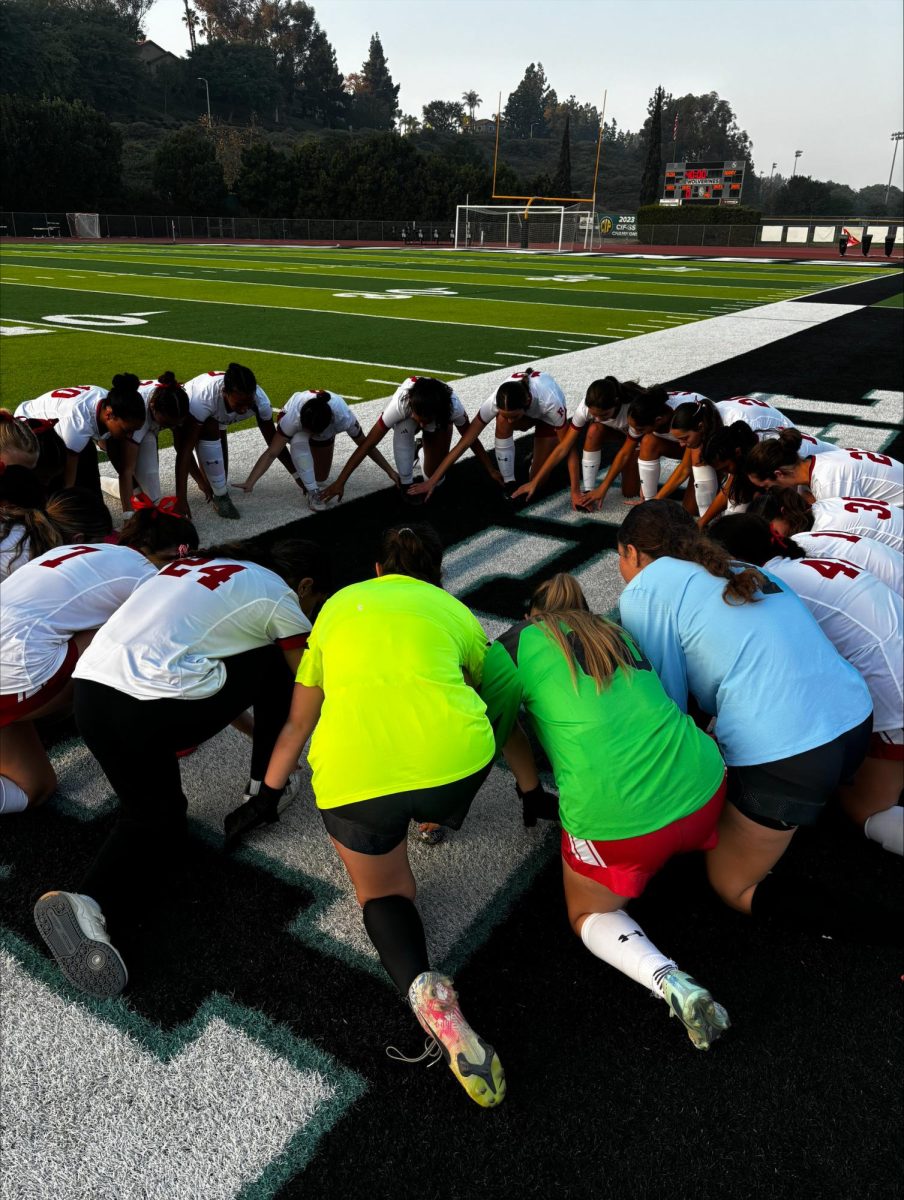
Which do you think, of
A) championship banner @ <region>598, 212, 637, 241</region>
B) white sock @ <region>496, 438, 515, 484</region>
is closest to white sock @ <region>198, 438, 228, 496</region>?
white sock @ <region>496, 438, 515, 484</region>

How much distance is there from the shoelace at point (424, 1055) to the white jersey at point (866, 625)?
1935 mm

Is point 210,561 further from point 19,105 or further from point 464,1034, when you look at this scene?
point 19,105

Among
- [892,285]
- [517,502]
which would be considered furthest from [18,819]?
[892,285]

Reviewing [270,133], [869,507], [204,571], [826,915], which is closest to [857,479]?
[869,507]

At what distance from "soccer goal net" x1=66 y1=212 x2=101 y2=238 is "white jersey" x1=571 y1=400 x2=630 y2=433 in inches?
2139

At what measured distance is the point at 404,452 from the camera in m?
6.72

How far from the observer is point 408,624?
2453mm

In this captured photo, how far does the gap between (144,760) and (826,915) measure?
7.55ft

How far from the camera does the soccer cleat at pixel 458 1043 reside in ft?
6.93

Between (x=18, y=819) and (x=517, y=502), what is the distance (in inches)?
178

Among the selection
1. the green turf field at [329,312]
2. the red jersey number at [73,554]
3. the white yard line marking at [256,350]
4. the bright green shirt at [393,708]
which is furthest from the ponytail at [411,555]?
the white yard line marking at [256,350]

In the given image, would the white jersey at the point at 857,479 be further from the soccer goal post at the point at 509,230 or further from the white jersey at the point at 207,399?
the soccer goal post at the point at 509,230

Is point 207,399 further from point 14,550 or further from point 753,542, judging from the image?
point 753,542

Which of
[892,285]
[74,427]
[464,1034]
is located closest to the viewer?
[464,1034]
